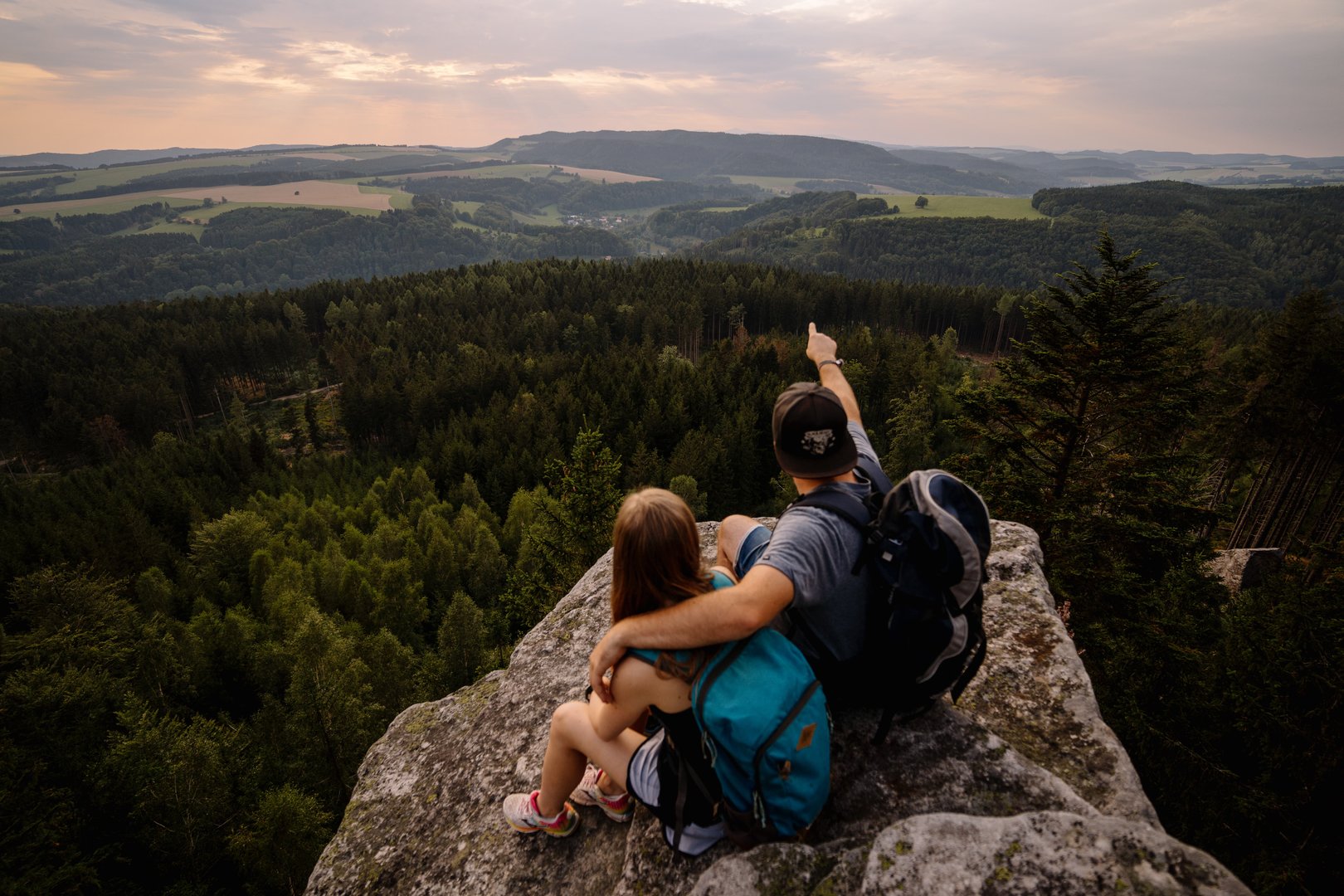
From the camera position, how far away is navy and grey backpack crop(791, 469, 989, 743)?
11.4 feet

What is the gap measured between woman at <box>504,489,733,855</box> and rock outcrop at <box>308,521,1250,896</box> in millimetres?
316

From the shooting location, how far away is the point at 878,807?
418 cm

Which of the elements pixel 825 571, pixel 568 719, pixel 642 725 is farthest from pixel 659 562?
pixel 642 725

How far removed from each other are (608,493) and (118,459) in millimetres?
80129

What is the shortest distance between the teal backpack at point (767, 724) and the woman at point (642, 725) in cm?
25

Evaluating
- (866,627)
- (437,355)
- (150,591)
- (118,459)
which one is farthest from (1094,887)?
(118,459)

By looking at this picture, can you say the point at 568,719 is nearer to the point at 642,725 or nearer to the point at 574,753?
the point at 574,753

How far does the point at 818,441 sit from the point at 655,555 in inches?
53.6

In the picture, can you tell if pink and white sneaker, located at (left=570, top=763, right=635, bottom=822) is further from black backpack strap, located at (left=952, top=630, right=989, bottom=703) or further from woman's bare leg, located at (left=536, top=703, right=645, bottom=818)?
black backpack strap, located at (left=952, top=630, right=989, bottom=703)

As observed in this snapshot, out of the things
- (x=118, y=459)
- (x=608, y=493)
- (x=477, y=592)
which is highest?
(x=608, y=493)

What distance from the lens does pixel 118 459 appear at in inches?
2712

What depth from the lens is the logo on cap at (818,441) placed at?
3.85 metres

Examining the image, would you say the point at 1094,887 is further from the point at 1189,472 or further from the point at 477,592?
the point at 477,592

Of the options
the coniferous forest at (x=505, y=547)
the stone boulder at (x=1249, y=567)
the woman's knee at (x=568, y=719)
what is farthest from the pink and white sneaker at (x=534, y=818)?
the stone boulder at (x=1249, y=567)
